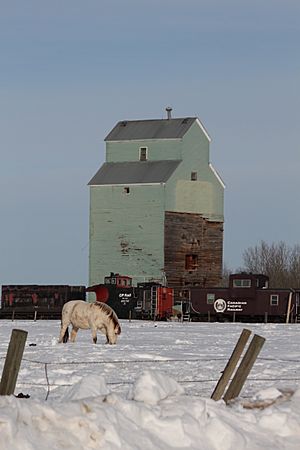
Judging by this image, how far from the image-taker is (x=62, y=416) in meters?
9.36

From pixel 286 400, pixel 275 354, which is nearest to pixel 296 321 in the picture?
pixel 275 354

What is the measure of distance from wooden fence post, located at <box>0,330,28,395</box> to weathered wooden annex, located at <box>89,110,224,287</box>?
188 ft

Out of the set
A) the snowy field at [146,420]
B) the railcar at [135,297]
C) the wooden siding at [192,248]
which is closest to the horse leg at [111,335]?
the snowy field at [146,420]

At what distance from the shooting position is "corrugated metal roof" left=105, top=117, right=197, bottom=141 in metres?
71.3

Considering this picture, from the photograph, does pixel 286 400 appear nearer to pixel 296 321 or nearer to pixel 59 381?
pixel 59 381

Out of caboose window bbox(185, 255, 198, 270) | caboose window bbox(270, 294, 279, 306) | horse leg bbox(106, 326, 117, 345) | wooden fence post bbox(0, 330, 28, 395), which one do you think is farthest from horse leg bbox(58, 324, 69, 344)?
caboose window bbox(185, 255, 198, 270)

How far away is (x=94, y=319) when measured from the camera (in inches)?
1118

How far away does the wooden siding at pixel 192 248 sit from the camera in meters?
68.2

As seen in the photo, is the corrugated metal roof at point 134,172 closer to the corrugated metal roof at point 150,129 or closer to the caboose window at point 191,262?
the corrugated metal roof at point 150,129

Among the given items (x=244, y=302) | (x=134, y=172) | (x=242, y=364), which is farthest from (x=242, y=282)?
(x=242, y=364)

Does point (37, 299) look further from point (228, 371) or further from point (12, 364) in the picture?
point (12, 364)

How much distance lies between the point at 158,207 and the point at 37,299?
10651mm

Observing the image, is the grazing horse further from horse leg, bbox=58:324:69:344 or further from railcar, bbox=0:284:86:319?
railcar, bbox=0:284:86:319

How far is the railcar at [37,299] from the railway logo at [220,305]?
10067 mm
